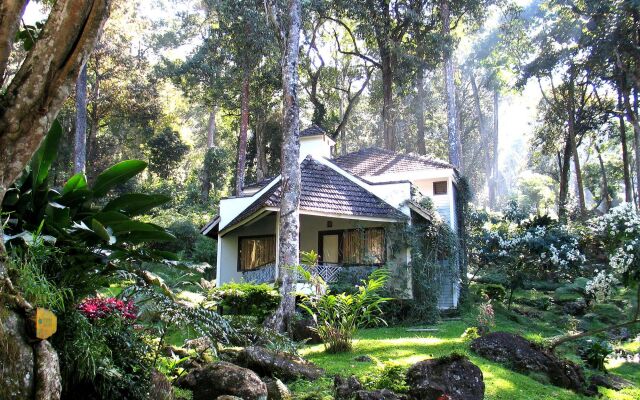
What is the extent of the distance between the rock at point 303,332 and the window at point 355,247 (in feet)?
21.0

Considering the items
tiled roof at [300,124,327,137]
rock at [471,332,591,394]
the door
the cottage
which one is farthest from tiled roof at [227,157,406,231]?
rock at [471,332,591,394]

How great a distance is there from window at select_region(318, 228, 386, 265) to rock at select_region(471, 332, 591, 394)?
27.3 feet

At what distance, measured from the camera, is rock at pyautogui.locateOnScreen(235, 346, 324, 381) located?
6.62m

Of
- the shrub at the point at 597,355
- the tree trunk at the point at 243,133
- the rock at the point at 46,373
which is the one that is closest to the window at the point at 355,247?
the tree trunk at the point at 243,133

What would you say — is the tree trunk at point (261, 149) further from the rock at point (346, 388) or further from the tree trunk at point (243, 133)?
the rock at point (346, 388)

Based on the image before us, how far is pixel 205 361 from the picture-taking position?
6.73 m

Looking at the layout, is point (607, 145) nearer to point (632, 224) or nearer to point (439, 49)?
point (439, 49)

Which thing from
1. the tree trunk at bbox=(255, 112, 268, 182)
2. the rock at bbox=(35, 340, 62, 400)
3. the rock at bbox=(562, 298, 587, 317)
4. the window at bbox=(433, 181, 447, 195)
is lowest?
the rock at bbox=(562, 298, 587, 317)

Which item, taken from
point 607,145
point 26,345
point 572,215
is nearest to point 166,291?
point 26,345

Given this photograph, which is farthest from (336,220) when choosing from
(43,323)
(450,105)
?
(43,323)

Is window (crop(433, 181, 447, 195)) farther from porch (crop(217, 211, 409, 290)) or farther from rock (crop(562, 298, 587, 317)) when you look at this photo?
rock (crop(562, 298, 587, 317))

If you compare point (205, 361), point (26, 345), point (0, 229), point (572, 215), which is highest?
point (572, 215)

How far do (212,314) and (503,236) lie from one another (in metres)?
17.1

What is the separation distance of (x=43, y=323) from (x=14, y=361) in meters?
0.25
